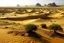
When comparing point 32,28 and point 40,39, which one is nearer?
point 40,39

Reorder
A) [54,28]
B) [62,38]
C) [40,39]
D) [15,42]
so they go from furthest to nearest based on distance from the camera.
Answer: [54,28]
[62,38]
[40,39]
[15,42]


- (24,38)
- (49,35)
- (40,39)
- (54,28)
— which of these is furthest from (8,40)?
(54,28)

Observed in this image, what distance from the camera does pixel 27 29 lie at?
19.4m

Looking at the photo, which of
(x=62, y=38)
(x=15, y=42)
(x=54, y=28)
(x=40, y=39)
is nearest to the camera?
(x=15, y=42)

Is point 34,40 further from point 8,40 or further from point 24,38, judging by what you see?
point 8,40

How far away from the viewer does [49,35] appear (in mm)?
20000

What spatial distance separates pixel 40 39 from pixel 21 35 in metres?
2.22

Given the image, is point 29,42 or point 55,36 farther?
point 55,36

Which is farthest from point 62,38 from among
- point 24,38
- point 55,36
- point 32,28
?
point 24,38

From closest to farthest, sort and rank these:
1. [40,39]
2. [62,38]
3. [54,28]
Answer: [40,39], [62,38], [54,28]

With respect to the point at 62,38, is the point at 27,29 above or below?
above

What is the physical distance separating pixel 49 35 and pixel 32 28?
2339 mm

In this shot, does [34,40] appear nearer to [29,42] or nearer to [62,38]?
[29,42]

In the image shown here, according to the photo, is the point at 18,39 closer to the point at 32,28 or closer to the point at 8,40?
the point at 8,40
